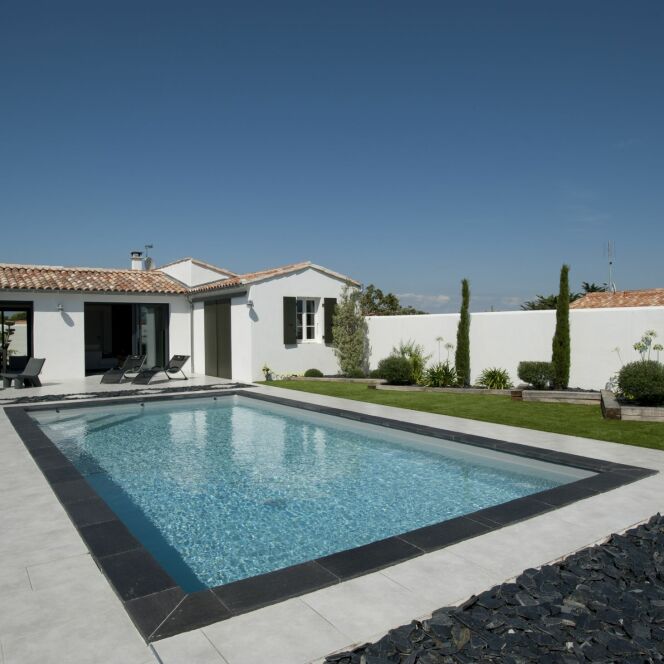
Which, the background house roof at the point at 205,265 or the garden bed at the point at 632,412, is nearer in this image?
the garden bed at the point at 632,412

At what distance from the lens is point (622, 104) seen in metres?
15.9

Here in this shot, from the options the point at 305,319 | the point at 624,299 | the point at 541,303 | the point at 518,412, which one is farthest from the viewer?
the point at 541,303

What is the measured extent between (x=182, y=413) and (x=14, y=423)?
3.76m

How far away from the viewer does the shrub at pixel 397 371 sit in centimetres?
Result: 1627

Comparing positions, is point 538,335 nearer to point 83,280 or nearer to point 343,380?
point 343,380

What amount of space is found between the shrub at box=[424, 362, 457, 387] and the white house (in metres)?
4.64

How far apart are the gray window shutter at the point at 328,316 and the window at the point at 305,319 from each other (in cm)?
55

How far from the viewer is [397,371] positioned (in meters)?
16.3

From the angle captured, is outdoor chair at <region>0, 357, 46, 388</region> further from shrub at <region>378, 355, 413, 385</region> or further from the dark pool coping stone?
shrub at <region>378, 355, 413, 385</region>

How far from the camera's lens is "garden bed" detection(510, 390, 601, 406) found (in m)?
12.5

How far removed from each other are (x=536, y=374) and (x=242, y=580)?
457 inches

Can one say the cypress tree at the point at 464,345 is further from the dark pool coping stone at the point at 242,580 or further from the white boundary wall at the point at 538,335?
the dark pool coping stone at the point at 242,580

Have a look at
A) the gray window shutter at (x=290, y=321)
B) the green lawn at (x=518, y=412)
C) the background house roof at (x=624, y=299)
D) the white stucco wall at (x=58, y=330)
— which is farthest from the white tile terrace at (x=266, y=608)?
the background house roof at (x=624, y=299)

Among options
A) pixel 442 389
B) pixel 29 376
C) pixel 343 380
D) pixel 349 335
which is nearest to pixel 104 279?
pixel 29 376
